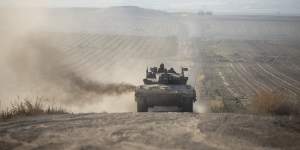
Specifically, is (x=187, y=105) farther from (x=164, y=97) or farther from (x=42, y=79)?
(x=42, y=79)

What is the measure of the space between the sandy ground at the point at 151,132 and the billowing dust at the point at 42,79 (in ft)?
17.6

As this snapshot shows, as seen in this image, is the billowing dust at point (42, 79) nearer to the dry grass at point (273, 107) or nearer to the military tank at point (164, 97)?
the military tank at point (164, 97)

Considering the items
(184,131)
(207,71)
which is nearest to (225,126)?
(184,131)

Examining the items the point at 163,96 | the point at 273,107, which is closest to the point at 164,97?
the point at 163,96

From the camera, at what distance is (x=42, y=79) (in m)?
29.3

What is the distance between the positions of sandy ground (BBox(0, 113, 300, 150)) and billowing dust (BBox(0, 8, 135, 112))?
537 centimetres

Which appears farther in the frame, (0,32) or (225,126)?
(0,32)

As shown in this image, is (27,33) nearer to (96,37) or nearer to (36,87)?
(36,87)

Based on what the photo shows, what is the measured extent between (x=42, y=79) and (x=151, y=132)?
18.6 meters

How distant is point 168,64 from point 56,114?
2560 centimetres

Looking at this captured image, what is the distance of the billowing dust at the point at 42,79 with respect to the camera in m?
20.9

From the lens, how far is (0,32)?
3353 cm

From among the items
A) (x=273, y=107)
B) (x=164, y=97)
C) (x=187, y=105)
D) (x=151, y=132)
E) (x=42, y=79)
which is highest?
(x=42, y=79)

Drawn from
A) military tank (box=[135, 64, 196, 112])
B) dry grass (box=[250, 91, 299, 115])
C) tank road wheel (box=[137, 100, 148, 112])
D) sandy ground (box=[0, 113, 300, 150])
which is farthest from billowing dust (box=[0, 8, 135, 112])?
dry grass (box=[250, 91, 299, 115])
